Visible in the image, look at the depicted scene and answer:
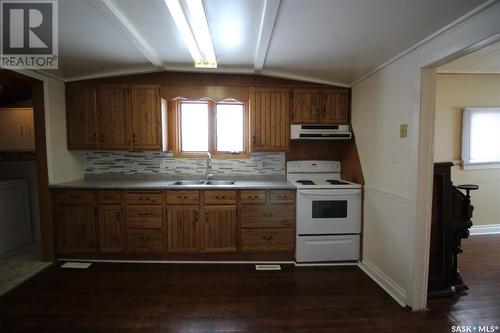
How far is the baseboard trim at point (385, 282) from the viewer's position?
2.14 m

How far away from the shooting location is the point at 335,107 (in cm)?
316

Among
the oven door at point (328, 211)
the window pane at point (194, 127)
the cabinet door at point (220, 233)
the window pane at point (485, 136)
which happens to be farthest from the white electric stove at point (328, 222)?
the window pane at point (485, 136)

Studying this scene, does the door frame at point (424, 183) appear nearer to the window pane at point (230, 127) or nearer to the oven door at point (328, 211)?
the oven door at point (328, 211)

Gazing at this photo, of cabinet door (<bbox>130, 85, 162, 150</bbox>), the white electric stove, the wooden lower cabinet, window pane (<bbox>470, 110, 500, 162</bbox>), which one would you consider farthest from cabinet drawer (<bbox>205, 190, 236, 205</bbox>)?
window pane (<bbox>470, 110, 500, 162</bbox>)

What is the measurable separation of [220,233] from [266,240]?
591mm

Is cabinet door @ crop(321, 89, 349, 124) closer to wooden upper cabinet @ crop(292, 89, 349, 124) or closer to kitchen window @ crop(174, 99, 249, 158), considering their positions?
wooden upper cabinet @ crop(292, 89, 349, 124)

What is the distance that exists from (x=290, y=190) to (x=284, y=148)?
0.62m

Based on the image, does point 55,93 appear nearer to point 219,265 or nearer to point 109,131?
point 109,131

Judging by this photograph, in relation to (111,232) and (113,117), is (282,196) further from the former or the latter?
(113,117)

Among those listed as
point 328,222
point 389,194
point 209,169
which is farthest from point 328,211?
point 209,169

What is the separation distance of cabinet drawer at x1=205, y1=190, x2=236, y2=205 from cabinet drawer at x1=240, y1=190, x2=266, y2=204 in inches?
4.5

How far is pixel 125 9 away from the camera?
168 cm

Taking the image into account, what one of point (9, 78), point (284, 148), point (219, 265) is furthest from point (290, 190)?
point (9, 78)

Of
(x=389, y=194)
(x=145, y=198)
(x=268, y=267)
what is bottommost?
(x=268, y=267)
